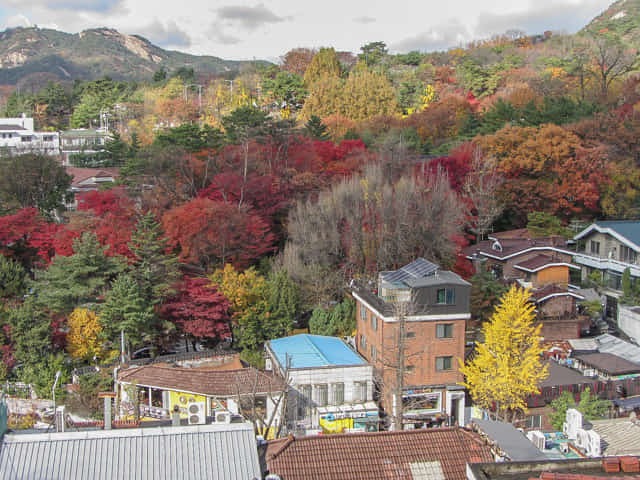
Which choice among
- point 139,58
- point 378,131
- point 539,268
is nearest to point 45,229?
point 539,268

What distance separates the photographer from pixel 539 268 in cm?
2908

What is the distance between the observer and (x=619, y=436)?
623 inches

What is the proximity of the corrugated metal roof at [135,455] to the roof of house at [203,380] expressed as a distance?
8131mm

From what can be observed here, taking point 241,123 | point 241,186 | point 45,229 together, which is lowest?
point 45,229

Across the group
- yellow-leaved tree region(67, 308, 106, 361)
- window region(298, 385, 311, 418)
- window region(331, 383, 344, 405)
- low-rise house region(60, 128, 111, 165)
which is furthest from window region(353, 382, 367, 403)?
low-rise house region(60, 128, 111, 165)

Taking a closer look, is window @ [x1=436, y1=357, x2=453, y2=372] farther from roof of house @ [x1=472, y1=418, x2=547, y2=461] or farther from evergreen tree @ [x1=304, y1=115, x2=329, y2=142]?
evergreen tree @ [x1=304, y1=115, x2=329, y2=142]

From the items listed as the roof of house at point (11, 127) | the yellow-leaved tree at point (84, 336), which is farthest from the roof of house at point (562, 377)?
the roof of house at point (11, 127)

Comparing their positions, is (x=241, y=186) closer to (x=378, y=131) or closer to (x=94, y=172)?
(x=94, y=172)

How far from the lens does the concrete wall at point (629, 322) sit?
2689 centimetres

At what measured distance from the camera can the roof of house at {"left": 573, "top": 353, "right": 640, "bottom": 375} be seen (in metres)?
22.0

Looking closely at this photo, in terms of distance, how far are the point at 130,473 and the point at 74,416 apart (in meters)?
10.5

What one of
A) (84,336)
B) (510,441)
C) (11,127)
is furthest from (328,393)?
(11,127)

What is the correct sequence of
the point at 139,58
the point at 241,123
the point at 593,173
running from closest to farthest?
the point at 593,173 < the point at 241,123 < the point at 139,58

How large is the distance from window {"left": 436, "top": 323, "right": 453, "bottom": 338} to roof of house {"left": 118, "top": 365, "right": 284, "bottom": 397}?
5809 millimetres
